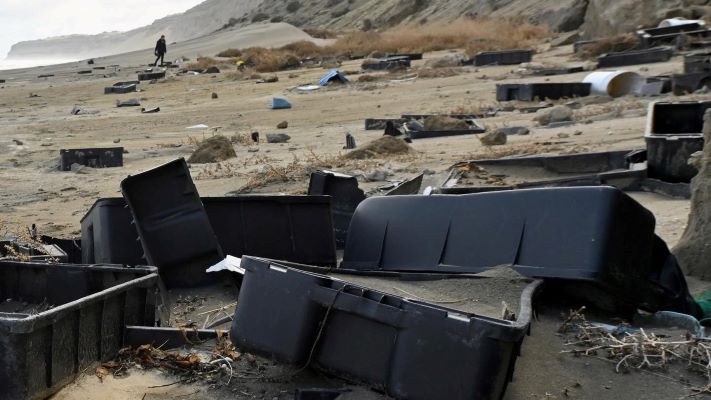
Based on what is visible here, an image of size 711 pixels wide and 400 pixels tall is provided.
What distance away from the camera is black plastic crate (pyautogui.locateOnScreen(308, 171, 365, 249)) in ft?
20.2

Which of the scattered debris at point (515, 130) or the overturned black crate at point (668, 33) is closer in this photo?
the scattered debris at point (515, 130)

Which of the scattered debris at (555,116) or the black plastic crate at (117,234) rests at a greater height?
the scattered debris at (555,116)

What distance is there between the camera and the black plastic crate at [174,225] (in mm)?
4934

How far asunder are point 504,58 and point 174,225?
19201 millimetres

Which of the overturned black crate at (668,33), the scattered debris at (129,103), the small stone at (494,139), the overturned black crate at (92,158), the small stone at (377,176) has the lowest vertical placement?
the scattered debris at (129,103)

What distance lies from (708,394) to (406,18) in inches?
2021

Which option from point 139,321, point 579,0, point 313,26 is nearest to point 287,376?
point 139,321

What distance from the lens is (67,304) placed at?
3.48 metres

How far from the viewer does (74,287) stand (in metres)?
4.34

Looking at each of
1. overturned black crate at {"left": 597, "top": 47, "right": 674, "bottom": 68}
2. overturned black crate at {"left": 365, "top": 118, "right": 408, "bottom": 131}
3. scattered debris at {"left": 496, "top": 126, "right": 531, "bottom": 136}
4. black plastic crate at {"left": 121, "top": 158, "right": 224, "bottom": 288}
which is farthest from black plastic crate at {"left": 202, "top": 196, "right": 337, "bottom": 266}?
overturned black crate at {"left": 597, "top": 47, "right": 674, "bottom": 68}

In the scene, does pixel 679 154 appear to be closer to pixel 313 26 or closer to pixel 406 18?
pixel 406 18

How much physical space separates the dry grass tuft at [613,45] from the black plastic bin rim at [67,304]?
18882 millimetres

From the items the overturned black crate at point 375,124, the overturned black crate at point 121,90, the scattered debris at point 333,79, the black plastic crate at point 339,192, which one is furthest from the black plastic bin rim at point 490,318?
the overturned black crate at point 121,90

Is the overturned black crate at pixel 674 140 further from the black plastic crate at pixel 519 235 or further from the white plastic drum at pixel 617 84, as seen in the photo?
the white plastic drum at pixel 617 84
